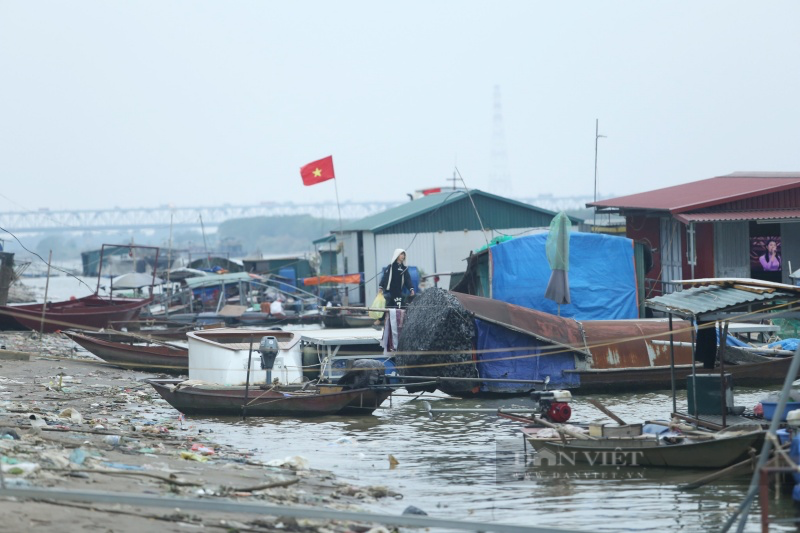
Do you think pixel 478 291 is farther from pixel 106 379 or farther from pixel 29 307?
pixel 29 307

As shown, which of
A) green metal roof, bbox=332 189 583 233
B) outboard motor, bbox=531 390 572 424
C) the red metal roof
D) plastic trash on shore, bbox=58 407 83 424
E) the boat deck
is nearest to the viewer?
the boat deck

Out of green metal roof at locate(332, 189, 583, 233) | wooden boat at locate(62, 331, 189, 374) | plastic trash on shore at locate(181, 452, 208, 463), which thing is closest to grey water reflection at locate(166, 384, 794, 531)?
plastic trash on shore at locate(181, 452, 208, 463)

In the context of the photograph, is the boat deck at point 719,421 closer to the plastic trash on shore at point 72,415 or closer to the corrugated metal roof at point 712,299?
the corrugated metal roof at point 712,299

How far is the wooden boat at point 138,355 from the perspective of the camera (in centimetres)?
2030

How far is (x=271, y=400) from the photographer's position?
14.3 m

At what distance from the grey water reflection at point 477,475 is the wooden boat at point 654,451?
0.51ft

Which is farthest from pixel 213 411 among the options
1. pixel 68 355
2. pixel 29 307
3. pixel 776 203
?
pixel 29 307

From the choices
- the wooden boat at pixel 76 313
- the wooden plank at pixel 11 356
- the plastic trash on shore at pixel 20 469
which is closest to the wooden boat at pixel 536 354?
the plastic trash on shore at pixel 20 469

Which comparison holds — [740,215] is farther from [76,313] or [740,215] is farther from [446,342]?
[76,313]

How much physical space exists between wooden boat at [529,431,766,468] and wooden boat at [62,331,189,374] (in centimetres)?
1148

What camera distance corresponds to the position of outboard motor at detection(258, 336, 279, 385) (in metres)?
14.9

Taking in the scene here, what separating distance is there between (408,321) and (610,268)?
5984 mm

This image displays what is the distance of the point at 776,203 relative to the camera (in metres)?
21.7

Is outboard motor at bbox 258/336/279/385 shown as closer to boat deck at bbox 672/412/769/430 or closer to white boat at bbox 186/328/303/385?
white boat at bbox 186/328/303/385
